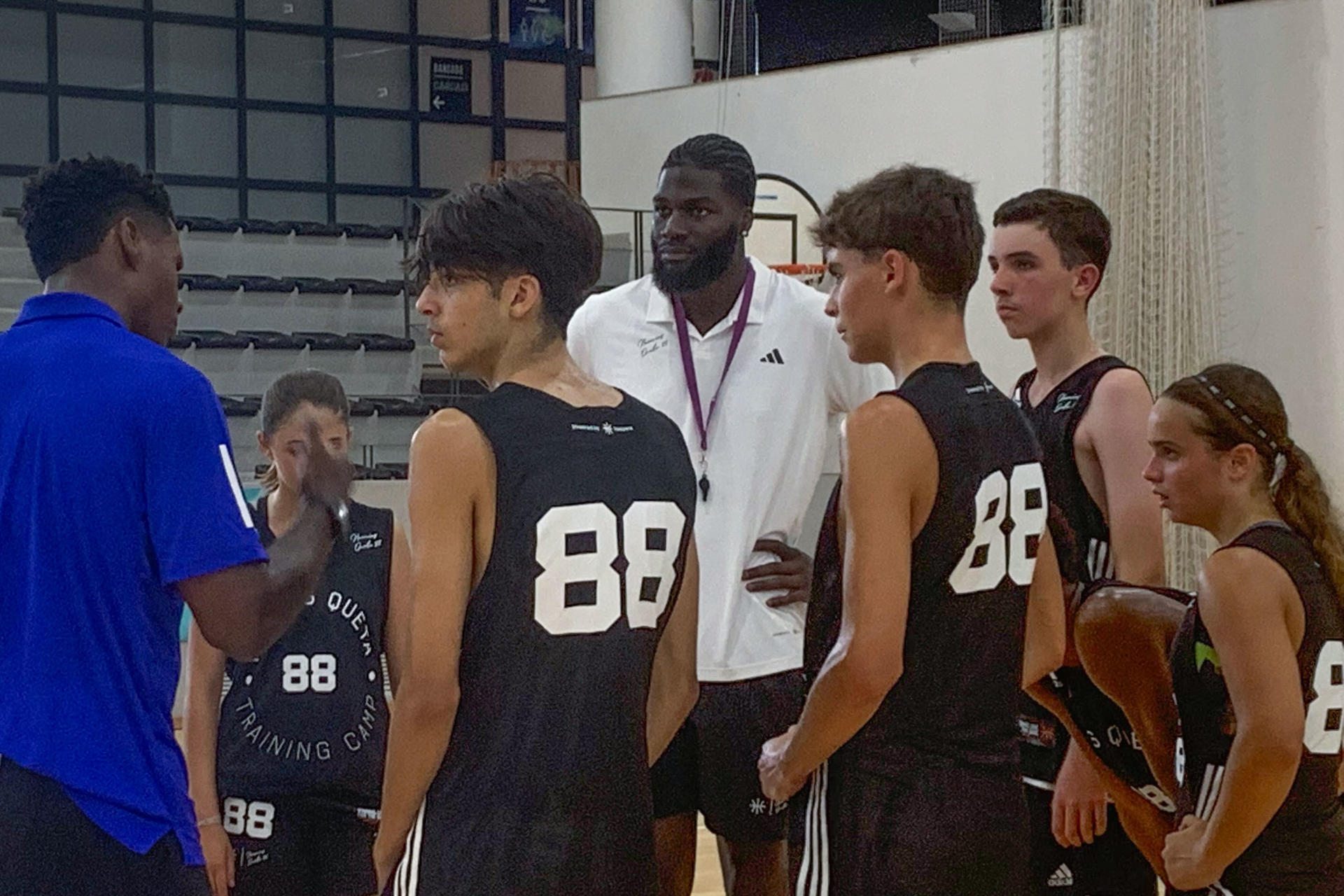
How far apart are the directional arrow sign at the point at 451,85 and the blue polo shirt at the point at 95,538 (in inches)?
Result: 519

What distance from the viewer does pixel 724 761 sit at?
2.87 metres

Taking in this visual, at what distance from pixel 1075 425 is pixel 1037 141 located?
18.8 ft

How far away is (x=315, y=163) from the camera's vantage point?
14188mm

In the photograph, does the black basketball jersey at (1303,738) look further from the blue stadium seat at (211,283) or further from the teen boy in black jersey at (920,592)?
the blue stadium seat at (211,283)

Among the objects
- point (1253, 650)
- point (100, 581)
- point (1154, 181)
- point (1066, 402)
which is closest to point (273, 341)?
point (1154, 181)

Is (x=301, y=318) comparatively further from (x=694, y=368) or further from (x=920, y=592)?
(x=920, y=592)

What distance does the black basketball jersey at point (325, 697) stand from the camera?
2920mm

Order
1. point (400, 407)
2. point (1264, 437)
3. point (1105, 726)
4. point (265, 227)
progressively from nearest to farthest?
point (1264, 437) → point (1105, 726) → point (400, 407) → point (265, 227)

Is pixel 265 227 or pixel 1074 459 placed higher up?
pixel 265 227

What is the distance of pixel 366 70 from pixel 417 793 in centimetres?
1339

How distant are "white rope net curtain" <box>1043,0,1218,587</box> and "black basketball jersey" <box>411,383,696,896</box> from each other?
5.19 m

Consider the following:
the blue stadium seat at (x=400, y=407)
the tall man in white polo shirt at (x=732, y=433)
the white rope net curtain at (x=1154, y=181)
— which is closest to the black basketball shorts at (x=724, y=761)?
the tall man in white polo shirt at (x=732, y=433)

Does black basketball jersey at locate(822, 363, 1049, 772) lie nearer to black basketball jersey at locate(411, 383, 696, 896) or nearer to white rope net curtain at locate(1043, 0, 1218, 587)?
black basketball jersey at locate(411, 383, 696, 896)

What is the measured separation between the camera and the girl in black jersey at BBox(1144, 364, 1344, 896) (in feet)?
7.18
